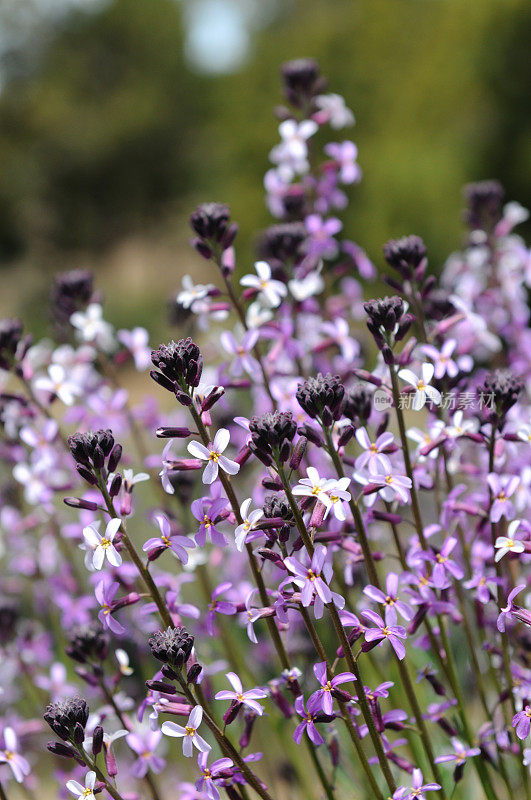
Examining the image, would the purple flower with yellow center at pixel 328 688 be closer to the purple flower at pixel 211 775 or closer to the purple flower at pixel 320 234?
the purple flower at pixel 211 775

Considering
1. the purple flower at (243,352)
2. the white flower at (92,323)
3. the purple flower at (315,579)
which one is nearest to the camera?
the purple flower at (315,579)

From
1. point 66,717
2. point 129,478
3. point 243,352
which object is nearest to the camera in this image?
point 66,717

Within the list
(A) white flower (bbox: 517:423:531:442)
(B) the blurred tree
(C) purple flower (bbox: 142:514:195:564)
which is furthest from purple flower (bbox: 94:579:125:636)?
(B) the blurred tree

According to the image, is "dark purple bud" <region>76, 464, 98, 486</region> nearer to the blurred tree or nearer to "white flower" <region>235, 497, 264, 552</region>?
"white flower" <region>235, 497, 264, 552</region>

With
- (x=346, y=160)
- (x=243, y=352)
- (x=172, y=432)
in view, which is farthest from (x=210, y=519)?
(x=346, y=160)

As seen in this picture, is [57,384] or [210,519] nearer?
[210,519]

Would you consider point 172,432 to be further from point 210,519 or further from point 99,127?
point 99,127

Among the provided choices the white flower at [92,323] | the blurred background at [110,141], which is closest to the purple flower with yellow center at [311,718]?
the white flower at [92,323]
